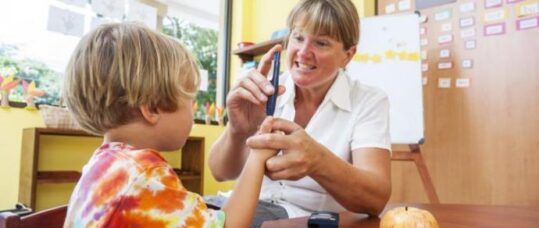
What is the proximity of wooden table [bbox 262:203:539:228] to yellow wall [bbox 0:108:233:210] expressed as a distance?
2.08m

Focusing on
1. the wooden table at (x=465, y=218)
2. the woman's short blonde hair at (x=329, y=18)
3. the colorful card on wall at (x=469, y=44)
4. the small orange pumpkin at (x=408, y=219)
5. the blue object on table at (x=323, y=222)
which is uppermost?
the colorful card on wall at (x=469, y=44)

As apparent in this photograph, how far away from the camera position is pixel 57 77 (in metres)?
2.62

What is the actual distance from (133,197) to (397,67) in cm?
200

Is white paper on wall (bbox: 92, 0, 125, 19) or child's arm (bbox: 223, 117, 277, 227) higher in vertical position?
white paper on wall (bbox: 92, 0, 125, 19)

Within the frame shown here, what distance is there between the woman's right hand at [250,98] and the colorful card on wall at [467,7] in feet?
6.02

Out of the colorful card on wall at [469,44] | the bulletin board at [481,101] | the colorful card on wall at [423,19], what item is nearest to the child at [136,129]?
the bulletin board at [481,101]

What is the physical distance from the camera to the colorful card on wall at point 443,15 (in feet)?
7.95

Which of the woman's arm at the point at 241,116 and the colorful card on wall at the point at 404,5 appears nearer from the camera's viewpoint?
the woman's arm at the point at 241,116

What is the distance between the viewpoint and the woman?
2.86 feet

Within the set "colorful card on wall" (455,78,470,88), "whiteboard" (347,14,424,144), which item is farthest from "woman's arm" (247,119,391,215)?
"colorful card on wall" (455,78,470,88)

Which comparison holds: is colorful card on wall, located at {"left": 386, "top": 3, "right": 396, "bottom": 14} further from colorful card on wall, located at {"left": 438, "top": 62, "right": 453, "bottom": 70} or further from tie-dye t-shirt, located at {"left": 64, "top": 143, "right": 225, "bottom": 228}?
tie-dye t-shirt, located at {"left": 64, "top": 143, "right": 225, "bottom": 228}

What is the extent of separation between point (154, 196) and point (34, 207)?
1.98 metres

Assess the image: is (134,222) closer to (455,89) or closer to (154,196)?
(154,196)

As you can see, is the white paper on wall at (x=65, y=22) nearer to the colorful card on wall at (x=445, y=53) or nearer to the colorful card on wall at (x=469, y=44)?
the colorful card on wall at (x=445, y=53)
